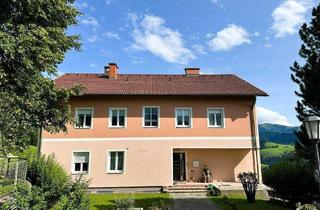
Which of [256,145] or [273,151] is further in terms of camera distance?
[273,151]

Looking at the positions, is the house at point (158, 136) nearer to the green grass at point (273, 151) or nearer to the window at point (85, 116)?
the window at point (85, 116)

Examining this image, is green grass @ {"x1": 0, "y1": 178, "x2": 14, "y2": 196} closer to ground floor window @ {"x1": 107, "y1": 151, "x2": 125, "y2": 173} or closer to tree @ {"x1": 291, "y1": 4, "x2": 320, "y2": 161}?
ground floor window @ {"x1": 107, "y1": 151, "x2": 125, "y2": 173}

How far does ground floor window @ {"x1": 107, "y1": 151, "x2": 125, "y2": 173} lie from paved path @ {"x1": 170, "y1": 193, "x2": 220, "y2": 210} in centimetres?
435

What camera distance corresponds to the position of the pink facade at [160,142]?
21.0 m

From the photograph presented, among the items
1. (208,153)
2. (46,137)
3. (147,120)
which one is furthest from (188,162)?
(46,137)

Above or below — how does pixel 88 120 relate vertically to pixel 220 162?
above

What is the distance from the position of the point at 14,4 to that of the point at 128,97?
10.8 m

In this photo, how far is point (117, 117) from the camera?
2188 cm

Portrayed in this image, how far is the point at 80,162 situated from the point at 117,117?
417 cm

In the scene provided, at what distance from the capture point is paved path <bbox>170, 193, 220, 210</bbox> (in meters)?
14.4

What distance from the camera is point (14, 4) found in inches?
496

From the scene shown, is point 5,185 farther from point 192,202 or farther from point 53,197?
point 192,202

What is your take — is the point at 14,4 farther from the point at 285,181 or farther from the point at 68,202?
the point at 285,181

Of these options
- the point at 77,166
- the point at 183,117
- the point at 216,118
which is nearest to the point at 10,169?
the point at 77,166
